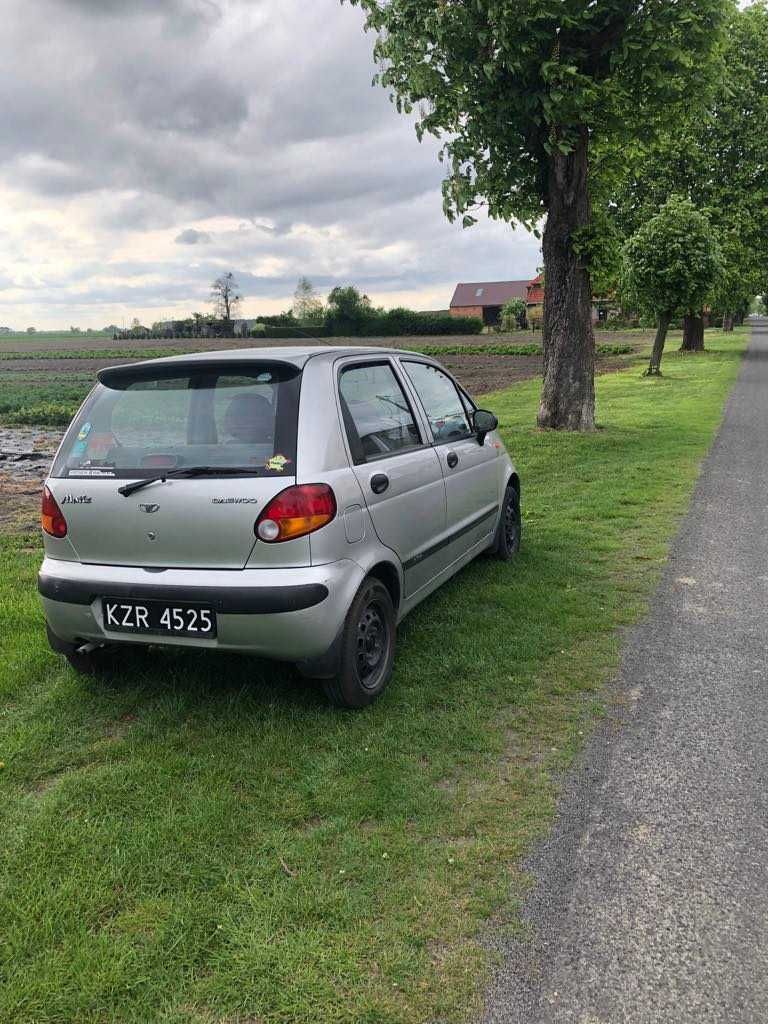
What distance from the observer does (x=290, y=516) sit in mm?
3527

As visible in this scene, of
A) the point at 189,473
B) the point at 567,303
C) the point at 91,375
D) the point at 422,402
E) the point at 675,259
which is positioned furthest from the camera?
the point at 91,375

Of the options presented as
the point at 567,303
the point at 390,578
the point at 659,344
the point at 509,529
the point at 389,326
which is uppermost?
the point at 389,326

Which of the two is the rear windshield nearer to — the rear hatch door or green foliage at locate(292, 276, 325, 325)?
the rear hatch door

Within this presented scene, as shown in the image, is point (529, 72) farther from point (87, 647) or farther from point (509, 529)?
point (87, 647)

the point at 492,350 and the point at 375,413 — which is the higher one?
the point at 375,413

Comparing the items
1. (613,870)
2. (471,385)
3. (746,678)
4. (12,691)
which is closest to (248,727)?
(12,691)

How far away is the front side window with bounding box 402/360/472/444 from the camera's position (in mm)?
5152

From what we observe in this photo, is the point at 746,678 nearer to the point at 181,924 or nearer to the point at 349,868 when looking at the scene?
the point at 349,868

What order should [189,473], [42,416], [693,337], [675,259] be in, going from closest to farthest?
[189,473], [42,416], [675,259], [693,337]

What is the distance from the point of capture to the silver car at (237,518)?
11.7 ft

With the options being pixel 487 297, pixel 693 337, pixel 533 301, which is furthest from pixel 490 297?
pixel 693 337

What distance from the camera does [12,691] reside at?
4.30 metres

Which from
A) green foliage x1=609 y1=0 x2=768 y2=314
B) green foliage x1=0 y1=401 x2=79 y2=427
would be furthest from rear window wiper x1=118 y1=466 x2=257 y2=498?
green foliage x1=609 y1=0 x2=768 y2=314

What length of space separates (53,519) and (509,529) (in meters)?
3.77
